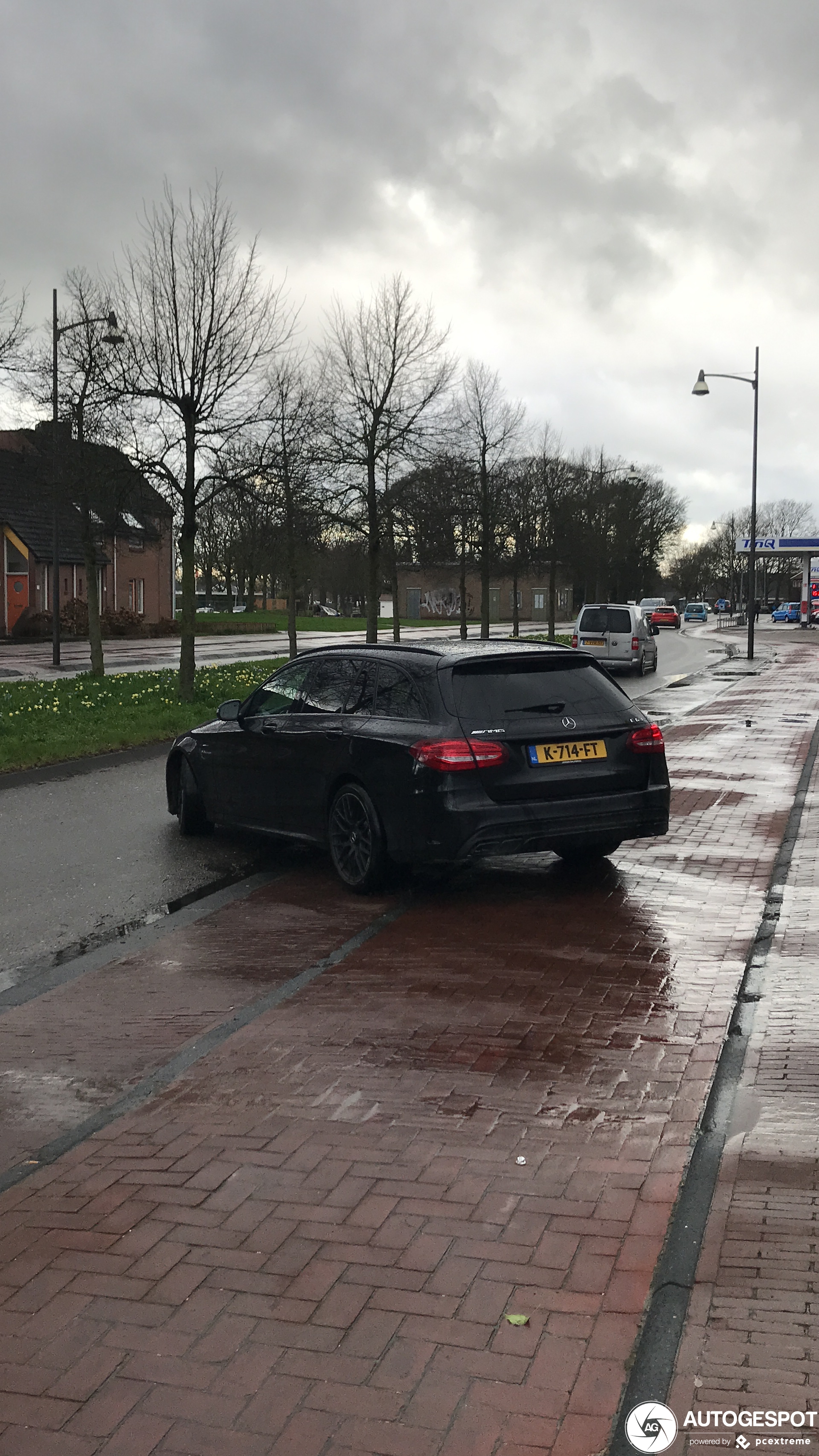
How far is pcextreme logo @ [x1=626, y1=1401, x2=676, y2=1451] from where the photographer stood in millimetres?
2658

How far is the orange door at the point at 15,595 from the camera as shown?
49062 mm

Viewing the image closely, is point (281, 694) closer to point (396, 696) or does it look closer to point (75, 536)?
point (396, 696)

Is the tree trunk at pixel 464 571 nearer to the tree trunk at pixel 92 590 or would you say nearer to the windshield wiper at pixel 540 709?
the tree trunk at pixel 92 590

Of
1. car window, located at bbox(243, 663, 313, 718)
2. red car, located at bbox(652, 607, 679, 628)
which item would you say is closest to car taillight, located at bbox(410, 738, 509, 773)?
car window, located at bbox(243, 663, 313, 718)

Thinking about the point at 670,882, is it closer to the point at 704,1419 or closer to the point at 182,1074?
the point at 182,1074

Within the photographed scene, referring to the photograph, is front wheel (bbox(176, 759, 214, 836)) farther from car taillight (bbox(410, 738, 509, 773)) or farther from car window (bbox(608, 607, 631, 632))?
car window (bbox(608, 607, 631, 632))

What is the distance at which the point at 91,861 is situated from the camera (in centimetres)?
908

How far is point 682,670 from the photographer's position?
32.8m

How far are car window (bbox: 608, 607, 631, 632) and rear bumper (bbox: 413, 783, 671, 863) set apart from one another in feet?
77.3

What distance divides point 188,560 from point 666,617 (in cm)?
5881

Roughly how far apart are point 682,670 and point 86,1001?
92.9ft

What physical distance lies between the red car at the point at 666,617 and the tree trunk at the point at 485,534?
1536 inches

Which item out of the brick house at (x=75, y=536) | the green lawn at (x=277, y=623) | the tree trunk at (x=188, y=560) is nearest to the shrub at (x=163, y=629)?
the green lawn at (x=277, y=623)

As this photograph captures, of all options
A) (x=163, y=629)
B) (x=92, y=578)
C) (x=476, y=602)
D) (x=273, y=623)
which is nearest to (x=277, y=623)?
(x=273, y=623)
